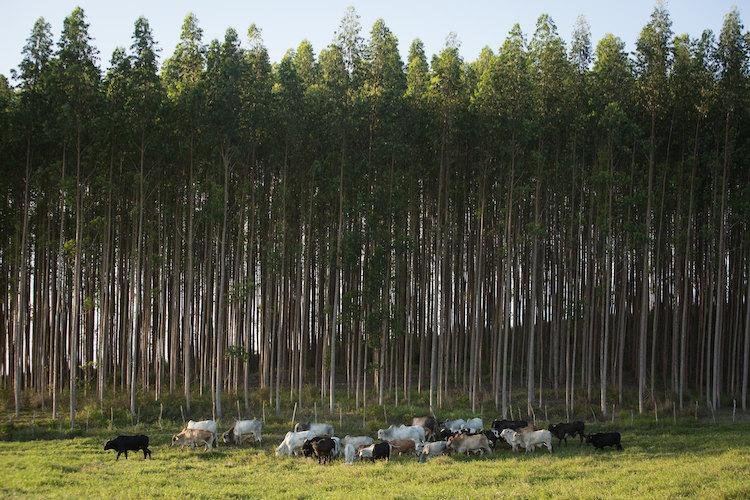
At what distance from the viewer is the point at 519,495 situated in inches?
639

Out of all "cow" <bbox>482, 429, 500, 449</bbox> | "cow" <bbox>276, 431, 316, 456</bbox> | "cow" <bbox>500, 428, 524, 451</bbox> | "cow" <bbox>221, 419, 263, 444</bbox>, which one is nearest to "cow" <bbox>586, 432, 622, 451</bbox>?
"cow" <bbox>500, 428, 524, 451</bbox>

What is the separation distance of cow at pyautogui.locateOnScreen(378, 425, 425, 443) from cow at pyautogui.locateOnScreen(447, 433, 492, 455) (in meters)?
1.15

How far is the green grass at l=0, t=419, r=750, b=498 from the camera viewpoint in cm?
1691

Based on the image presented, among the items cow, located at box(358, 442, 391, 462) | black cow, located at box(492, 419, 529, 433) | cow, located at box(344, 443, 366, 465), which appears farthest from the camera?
black cow, located at box(492, 419, 529, 433)

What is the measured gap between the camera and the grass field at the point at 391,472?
16906mm

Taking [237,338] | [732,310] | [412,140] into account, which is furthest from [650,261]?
[237,338]

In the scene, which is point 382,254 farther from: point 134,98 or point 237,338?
point 134,98

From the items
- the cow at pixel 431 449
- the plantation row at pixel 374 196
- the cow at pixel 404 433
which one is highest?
the plantation row at pixel 374 196

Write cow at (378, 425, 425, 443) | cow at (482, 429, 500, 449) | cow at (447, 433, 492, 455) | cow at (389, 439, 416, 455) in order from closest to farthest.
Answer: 1. cow at (447, 433, 492, 455)
2. cow at (389, 439, 416, 455)
3. cow at (482, 429, 500, 449)
4. cow at (378, 425, 425, 443)

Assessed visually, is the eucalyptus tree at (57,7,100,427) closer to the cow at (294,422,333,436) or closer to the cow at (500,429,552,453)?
the cow at (294,422,333,436)

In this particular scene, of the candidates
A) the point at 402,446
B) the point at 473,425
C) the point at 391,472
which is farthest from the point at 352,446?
the point at 473,425

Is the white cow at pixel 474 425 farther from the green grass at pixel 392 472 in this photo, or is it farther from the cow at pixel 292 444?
the cow at pixel 292 444

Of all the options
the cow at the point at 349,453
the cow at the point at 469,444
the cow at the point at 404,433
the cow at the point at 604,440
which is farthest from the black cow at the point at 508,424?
the cow at the point at 349,453

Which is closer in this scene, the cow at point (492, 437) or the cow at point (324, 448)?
the cow at point (324, 448)
